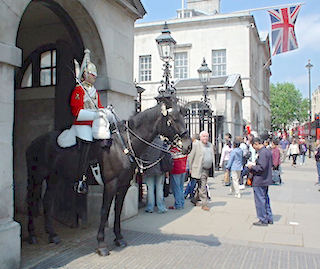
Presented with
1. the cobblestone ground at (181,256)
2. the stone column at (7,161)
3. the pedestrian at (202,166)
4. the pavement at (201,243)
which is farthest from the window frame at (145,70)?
the stone column at (7,161)

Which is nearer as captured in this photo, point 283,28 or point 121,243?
point 121,243

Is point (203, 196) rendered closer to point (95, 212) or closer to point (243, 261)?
point (95, 212)

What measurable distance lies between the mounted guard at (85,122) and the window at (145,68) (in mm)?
29866

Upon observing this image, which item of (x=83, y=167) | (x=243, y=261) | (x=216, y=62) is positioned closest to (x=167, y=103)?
(x=83, y=167)

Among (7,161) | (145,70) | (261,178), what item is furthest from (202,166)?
(145,70)

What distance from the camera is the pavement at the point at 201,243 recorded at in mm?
4910

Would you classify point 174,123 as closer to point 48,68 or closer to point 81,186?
point 81,186

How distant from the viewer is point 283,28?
14.1 meters

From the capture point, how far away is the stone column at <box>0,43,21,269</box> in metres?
4.34

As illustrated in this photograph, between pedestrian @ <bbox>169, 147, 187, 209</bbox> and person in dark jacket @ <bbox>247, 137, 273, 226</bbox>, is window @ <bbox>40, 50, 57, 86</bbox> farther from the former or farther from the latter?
person in dark jacket @ <bbox>247, 137, 273, 226</bbox>

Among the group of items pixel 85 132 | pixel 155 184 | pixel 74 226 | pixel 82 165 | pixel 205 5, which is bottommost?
pixel 74 226

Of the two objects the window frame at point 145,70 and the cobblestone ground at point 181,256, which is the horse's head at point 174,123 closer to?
the cobblestone ground at point 181,256

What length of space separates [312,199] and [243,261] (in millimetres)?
6102

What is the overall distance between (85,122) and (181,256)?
2.53 metres
